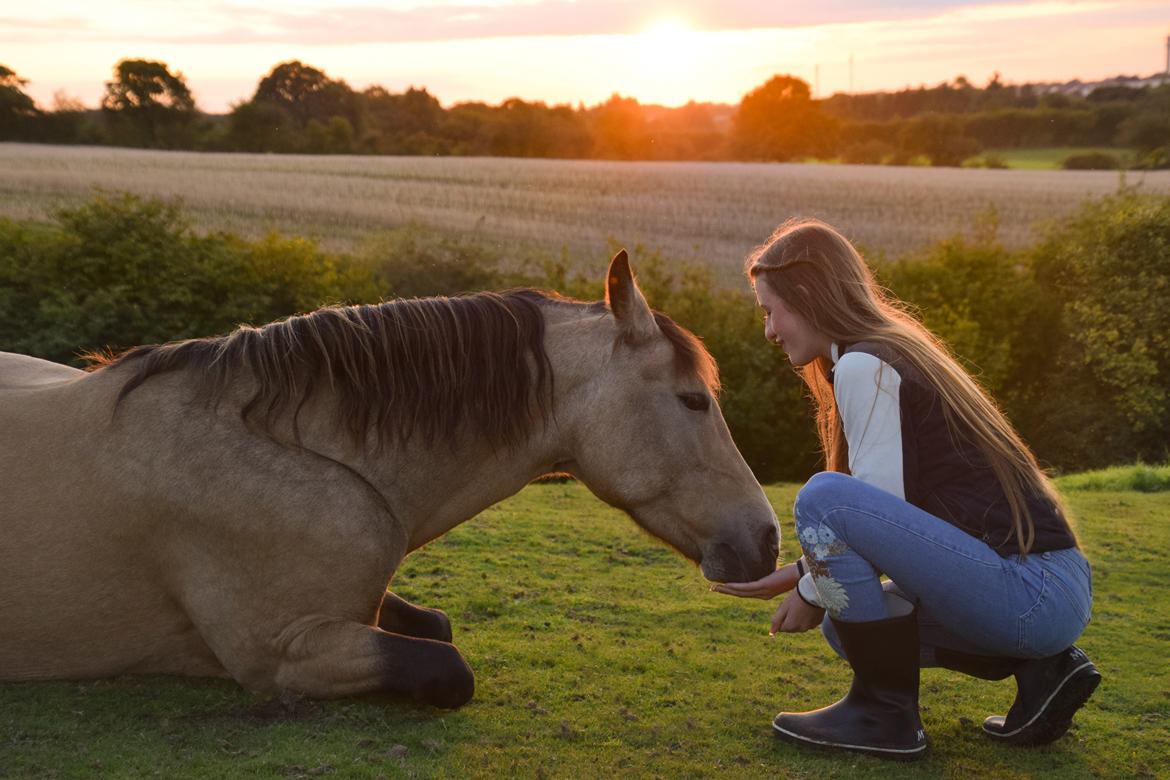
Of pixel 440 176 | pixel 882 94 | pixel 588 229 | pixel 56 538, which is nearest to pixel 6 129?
pixel 440 176

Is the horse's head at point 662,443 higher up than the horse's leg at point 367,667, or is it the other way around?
the horse's head at point 662,443

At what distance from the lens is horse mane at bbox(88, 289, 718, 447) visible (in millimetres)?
3486

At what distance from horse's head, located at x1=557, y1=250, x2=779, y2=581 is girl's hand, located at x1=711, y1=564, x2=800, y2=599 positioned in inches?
2.5

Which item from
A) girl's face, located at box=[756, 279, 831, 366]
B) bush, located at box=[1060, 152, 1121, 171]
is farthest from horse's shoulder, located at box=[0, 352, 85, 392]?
bush, located at box=[1060, 152, 1121, 171]

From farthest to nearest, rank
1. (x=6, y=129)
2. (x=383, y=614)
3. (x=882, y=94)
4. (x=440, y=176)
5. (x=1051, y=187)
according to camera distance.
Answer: (x=882, y=94) < (x=6, y=129) < (x=1051, y=187) < (x=440, y=176) < (x=383, y=614)

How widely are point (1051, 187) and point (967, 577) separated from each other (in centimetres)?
3756

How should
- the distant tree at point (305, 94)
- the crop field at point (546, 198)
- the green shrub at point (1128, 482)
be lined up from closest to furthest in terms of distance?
the green shrub at point (1128, 482)
the crop field at point (546, 198)
the distant tree at point (305, 94)

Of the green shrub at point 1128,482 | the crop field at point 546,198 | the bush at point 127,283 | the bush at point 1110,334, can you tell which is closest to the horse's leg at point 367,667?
the green shrub at point 1128,482

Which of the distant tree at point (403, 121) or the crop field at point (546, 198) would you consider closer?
the crop field at point (546, 198)

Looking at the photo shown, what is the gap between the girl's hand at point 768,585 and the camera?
3.41m

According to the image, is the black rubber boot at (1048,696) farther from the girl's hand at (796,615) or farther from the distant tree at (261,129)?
the distant tree at (261,129)

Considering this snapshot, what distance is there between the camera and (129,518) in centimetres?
337

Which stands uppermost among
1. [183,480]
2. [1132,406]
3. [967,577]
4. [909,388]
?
[909,388]

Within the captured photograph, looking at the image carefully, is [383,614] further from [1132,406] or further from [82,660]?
[1132,406]
